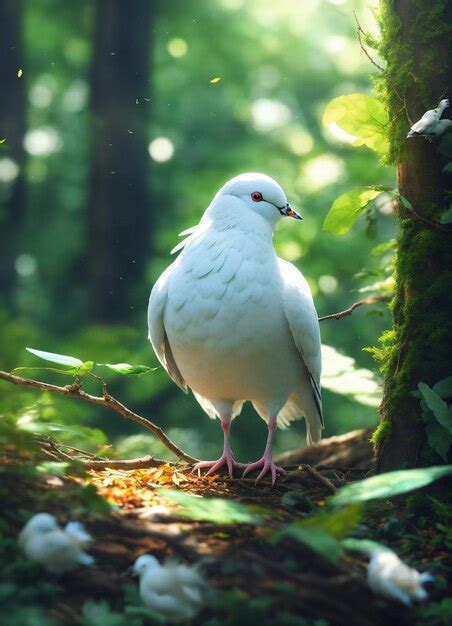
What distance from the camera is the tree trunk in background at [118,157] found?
11.5 metres

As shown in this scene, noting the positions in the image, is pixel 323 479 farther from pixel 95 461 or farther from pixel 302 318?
pixel 95 461

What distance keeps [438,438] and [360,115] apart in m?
1.32

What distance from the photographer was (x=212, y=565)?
2.31 metres

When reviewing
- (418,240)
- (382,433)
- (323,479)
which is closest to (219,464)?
(323,479)

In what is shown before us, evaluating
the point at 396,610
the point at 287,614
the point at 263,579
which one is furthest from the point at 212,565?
the point at 396,610

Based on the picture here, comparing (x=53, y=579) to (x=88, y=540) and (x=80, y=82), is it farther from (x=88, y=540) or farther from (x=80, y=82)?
(x=80, y=82)

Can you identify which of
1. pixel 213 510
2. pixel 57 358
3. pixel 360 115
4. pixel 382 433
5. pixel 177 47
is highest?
pixel 177 47

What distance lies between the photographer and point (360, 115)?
3.40m

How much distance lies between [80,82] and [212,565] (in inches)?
500

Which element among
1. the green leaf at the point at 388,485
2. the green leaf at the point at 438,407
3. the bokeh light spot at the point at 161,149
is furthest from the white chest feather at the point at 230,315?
the bokeh light spot at the point at 161,149

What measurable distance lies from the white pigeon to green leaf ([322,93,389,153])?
1.93 m

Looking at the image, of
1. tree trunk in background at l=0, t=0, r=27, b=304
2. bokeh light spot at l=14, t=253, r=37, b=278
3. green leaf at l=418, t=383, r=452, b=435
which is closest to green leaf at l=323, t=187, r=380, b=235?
green leaf at l=418, t=383, r=452, b=435

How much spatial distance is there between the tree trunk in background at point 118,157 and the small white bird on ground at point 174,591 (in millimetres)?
9359

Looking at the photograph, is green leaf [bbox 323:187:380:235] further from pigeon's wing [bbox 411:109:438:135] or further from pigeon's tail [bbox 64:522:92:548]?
pigeon's tail [bbox 64:522:92:548]
